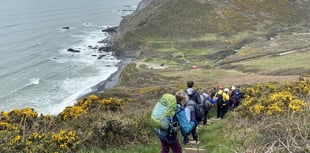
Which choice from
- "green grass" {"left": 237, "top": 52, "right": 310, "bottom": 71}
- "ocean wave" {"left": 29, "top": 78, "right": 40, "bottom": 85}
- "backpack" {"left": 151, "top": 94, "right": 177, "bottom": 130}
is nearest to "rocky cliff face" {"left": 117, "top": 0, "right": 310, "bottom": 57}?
"ocean wave" {"left": 29, "top": 78, "right": 40, "bottom": 85}

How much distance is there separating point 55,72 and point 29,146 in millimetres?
59439

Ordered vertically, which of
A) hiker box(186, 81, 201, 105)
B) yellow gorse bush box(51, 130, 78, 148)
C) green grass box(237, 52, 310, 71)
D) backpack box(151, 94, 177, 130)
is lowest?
green grass box(237, 52, 310, 71)

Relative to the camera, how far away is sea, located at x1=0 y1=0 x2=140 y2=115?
56.3 metres

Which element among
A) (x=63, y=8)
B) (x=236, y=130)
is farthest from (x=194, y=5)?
(x=236, y=130)

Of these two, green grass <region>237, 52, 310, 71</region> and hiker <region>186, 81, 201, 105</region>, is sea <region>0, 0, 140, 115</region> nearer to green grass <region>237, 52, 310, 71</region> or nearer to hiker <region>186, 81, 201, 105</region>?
green grass <region>237, 52, 310, 71</region>

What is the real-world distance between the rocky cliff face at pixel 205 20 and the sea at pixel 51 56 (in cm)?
824

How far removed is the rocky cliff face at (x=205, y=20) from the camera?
8775cm

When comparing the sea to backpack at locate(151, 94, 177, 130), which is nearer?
backpack at locate(151, 94, 177, 130)

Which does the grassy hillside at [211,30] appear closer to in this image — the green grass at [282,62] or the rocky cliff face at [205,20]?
the rocky cliff face at [205,20]

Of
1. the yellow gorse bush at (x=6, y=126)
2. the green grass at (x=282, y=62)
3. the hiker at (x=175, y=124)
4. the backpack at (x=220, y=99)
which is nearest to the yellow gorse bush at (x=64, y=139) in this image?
the yellow gorse bush at (x=6, y=126)

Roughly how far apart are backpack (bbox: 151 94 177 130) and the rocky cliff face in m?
73.2

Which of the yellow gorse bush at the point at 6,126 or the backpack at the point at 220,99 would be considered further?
the backpack at the point at 220,99

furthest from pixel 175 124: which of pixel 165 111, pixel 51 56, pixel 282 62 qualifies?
pixel 51 56

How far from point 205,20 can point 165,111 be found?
281ft
